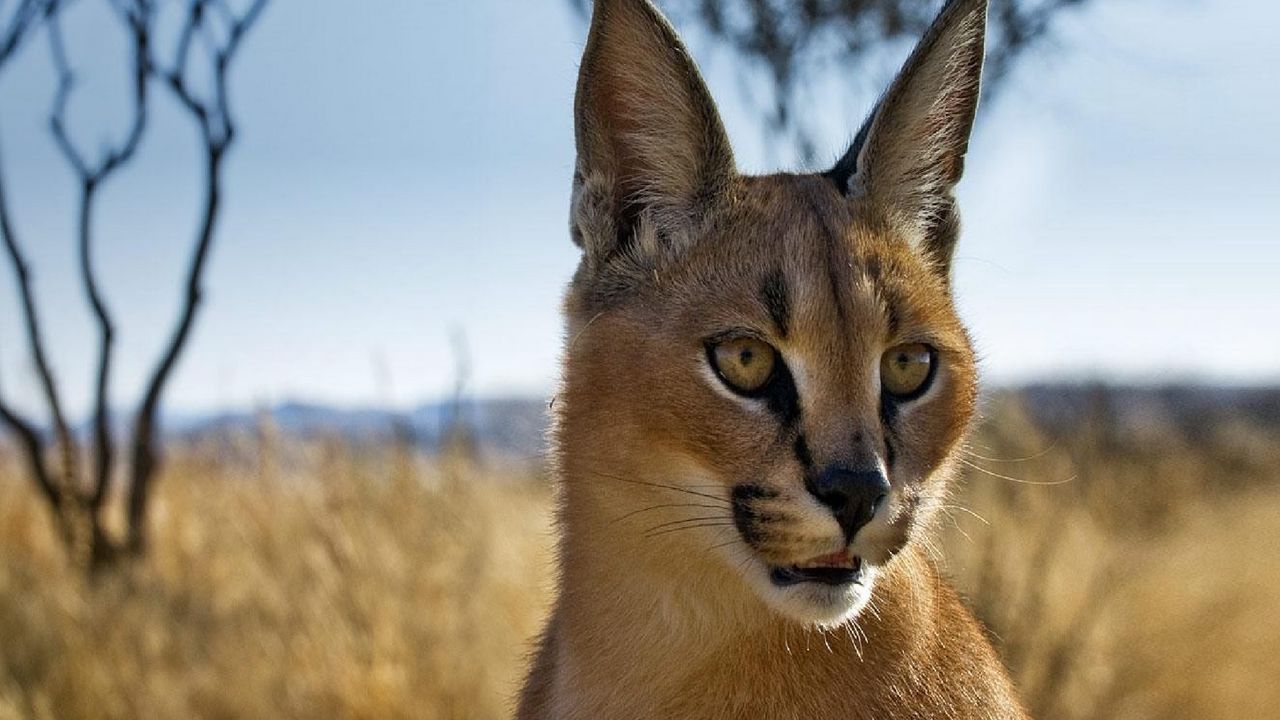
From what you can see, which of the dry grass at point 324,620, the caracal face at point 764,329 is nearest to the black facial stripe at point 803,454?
the caracal face at point 764,329

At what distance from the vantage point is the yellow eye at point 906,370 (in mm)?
2684

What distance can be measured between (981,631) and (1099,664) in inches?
141

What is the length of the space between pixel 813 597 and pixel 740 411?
0.39 meters

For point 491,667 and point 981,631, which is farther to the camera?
point 491,667

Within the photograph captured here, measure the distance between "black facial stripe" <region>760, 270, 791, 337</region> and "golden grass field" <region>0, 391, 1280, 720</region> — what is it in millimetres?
2496

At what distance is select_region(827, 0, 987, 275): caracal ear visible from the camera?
2.95 meters

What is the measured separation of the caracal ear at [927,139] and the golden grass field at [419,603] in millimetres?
1948

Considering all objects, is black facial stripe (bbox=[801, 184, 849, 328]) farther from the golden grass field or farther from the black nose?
the golden grass field

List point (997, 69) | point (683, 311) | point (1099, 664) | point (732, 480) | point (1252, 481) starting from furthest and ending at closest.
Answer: point (1252, 481)
point (1099, 664)
point (997, 69)
point (683, 311)
point (732, 480)

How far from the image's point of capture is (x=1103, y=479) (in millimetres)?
7277

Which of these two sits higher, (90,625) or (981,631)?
(981,631)

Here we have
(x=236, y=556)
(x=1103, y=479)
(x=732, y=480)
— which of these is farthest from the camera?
(x=236, y=556)

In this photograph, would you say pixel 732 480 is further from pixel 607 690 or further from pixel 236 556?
pixel 236 556

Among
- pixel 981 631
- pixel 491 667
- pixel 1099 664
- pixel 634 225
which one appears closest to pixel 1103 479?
pixel 1099 664
